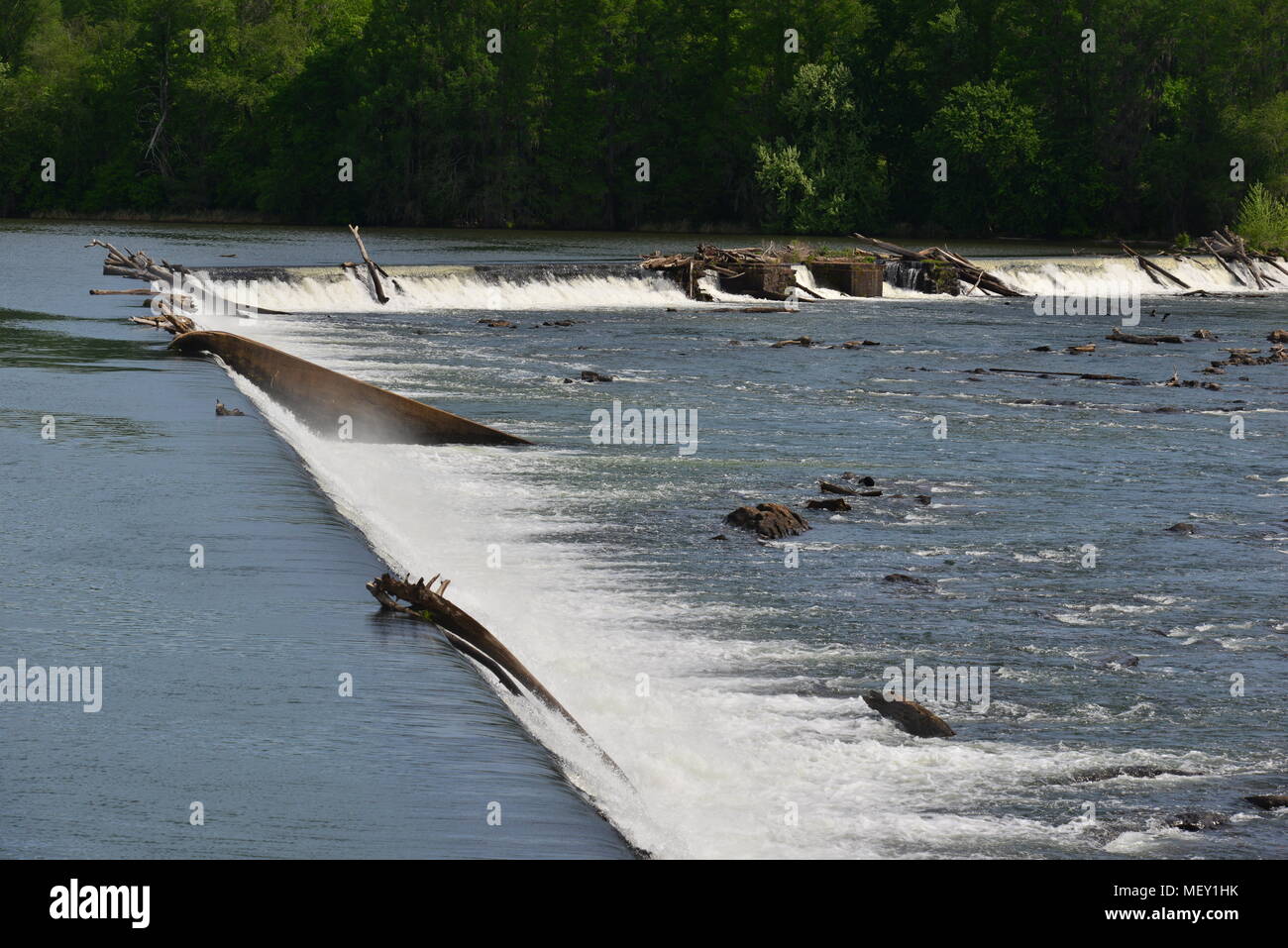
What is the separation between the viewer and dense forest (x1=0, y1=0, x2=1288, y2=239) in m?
84.6

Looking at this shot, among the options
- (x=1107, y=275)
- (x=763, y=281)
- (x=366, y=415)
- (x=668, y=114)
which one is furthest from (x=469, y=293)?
(x=668, y=114)

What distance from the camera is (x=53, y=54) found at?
116625 mm

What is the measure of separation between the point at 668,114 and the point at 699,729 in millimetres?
94480

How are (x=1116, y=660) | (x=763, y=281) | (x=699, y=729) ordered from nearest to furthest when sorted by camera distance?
(x=699, y=729), (x=1116, y=660), (x=763, y=281)

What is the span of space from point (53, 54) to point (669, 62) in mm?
46043

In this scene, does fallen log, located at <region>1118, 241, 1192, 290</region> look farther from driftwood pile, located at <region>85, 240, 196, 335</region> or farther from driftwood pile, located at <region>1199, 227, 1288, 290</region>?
driftwood pile, located at <region>85, 240, 196, 335</region>

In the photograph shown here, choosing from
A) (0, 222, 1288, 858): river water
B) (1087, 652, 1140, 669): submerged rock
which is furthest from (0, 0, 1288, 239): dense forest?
(1087, 652, 1140, 669): submerged rock

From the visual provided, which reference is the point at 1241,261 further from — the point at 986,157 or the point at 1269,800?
the point at 1269,800

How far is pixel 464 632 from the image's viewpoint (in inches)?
427

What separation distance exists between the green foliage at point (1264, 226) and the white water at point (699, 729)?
5569 cm

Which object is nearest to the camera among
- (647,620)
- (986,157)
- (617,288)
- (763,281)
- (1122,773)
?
(1122,773)
